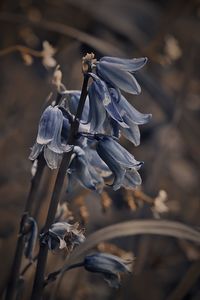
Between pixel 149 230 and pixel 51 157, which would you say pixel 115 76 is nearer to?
pixel 51 157

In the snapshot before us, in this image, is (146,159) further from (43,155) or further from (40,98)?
(43,155)

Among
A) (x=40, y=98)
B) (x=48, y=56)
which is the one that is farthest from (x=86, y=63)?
(x=40, y=98)

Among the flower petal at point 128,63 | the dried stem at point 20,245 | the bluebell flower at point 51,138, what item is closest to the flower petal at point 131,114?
the flower petal at point 128,63

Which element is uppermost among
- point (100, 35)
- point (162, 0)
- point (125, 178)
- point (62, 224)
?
point (162, 0)

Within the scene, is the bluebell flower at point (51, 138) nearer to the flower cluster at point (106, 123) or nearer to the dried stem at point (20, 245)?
the flower cluster at point (106, 123)

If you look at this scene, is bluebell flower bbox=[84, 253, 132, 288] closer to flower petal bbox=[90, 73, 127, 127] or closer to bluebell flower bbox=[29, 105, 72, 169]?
bluebell flower bbox=[29, 105, 72, 169]

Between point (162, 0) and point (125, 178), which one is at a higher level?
point (162, 0)

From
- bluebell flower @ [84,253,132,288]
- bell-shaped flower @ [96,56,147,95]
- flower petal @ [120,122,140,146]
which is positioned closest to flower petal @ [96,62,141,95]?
bell-shaped flower @ [96,56,147,95]

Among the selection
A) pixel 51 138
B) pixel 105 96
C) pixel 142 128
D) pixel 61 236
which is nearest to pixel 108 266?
pixel 61 236
